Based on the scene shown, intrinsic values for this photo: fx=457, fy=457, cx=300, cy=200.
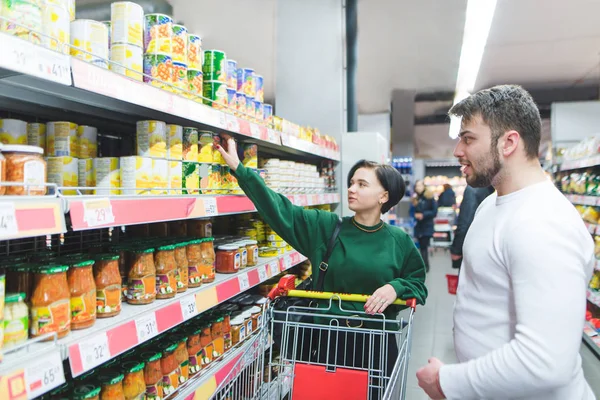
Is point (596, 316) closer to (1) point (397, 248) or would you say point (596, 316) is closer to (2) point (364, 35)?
(1) point (397, 248)

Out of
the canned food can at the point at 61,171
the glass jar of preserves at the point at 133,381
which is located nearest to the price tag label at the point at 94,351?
the glass jar of preserves at the point at 133,381

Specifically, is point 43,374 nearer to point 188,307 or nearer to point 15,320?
point 15,320

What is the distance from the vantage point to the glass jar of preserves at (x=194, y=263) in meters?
1.95

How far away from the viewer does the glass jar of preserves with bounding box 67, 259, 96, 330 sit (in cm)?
Result: 133

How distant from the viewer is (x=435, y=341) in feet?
14.7

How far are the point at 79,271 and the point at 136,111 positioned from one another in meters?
0.79

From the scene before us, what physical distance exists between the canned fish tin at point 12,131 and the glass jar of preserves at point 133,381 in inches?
33.1

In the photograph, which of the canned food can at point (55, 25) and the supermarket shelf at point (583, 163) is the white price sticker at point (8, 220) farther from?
the supermarket shelf at point (583, 163)

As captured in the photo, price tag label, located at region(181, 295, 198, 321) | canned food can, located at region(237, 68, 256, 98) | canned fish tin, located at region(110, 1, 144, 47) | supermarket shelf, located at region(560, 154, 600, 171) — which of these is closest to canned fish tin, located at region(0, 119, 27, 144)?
canned fish tin, located at region(110, 1, 144, 47)

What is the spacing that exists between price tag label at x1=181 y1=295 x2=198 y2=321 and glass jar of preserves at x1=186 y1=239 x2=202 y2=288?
0.12 metres

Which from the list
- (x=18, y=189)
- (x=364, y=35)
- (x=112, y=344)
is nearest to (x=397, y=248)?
(x=112, y=344)

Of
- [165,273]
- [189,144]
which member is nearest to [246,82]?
[189,144]

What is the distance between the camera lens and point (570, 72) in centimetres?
895

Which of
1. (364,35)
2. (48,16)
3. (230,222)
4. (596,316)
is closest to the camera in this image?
(48,16)
